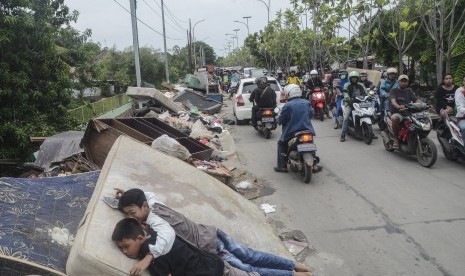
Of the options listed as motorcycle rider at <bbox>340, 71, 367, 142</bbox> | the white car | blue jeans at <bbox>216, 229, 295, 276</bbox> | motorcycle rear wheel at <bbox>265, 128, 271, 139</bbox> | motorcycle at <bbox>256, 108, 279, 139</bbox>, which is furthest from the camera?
the white car

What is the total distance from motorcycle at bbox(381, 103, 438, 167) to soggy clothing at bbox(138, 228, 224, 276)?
5.53 metres

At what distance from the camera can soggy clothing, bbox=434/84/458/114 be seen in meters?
7.98

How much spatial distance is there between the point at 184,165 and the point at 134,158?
771 mm

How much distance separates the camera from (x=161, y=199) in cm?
452

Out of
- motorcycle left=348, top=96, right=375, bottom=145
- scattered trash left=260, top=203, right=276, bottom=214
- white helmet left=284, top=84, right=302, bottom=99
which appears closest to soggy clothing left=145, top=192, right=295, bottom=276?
scattered trash left=260, top=203, right=276, bottom=214

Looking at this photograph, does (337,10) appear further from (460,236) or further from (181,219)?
(181,219)

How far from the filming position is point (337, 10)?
18.8 m

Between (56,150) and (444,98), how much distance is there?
24.4 feet

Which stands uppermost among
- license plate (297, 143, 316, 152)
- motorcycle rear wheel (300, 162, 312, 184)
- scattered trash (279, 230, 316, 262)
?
license plate (297, 143, 316, 152)

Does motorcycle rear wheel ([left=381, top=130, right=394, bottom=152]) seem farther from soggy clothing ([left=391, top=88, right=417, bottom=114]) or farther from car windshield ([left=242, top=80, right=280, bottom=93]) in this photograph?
car windshield ([left=242, top=80, right=280, bottom=93])

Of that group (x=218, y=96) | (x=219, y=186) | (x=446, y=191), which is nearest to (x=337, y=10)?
(x=218, y=96)

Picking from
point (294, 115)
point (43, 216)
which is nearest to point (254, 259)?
point (43, 216)

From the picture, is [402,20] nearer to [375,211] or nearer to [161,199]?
[375,211]

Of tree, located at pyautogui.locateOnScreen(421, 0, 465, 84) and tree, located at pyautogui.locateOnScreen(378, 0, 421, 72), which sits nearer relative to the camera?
tree, located at pyautogui.locateOnScreen(421, 0, 465, 84)
